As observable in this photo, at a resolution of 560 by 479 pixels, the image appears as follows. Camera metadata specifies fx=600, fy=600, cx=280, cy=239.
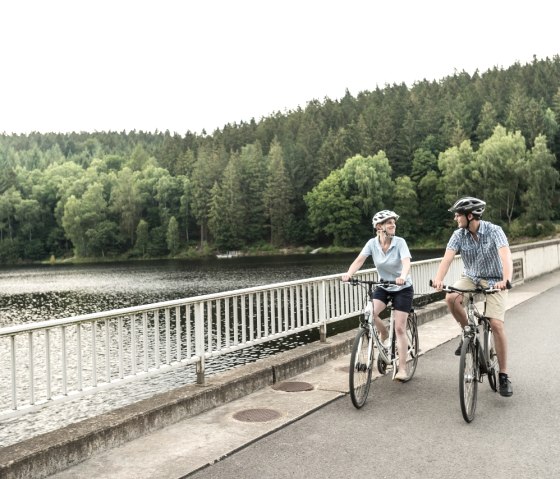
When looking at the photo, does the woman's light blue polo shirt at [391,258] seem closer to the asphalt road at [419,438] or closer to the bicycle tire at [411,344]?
the bicycle tire at [411,344]

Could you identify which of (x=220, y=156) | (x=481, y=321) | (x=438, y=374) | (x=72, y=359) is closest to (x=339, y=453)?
(x=481, y=321)

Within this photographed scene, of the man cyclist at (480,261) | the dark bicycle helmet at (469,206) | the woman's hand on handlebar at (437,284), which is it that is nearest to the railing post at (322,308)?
the man cyclist at (480,261)

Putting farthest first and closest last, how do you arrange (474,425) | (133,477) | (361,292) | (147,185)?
(147,185), (361,292), (474,425), (133,477)

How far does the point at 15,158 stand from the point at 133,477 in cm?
17558

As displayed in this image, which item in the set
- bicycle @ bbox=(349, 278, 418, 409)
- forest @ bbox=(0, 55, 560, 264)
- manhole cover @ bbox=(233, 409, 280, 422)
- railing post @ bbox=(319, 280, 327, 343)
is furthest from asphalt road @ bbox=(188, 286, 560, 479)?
forest @ bbox=(0, 55, 560, 264)

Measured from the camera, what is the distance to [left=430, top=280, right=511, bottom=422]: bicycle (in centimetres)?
496

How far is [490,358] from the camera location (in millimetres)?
5832

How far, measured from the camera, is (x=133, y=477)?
4.13 meters

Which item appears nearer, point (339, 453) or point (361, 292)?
point (339, 453)

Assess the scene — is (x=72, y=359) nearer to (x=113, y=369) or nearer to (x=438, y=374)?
(x=113, y=369)

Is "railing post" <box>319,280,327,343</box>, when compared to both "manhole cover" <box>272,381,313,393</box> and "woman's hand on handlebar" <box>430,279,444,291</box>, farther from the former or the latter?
"woman's hand on handlebar" <box>430,279,444,291</box>

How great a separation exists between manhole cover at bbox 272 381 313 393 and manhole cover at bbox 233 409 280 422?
2.63 feet

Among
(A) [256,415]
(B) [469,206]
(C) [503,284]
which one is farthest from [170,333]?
(C) [503,284]

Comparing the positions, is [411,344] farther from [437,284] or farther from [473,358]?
[473,358]
